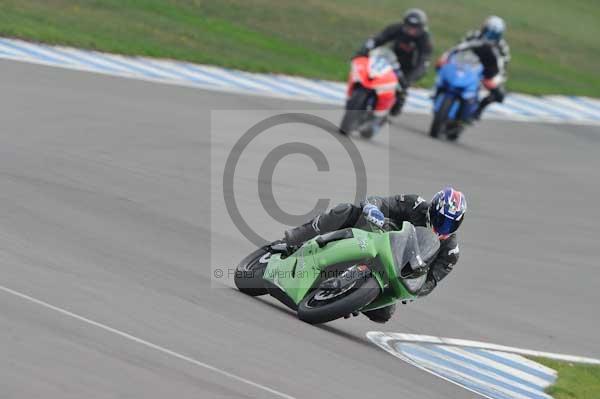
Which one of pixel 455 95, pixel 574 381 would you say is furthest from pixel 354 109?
pixel 574 381

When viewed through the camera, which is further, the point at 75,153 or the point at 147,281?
the point at 75,153

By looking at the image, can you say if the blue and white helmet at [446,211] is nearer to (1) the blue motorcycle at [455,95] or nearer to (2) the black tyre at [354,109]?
(2) the black tyre at [354,109]

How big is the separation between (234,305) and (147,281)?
0.62 m

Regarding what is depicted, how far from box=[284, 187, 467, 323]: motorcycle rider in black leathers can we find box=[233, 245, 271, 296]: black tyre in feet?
0.91

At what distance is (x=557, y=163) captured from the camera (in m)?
20.4

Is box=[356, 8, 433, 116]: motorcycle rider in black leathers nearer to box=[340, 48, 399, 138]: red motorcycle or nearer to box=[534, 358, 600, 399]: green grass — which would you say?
box=[340, 48, 399, 138]: red motorcycle

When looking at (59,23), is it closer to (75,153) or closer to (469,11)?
(75,153)

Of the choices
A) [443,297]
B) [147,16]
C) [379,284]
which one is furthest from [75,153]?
[147,16]

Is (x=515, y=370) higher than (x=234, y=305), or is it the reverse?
(x=234, y=305)

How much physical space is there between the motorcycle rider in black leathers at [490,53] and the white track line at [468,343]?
33.6 ft

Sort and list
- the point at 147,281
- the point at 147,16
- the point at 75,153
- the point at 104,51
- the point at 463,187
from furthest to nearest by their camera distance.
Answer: the point at 147,16 → the point at 104,51 → the point at 463,187 → the point at 75,153 → the point at 147,281

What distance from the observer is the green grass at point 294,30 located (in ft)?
70.6

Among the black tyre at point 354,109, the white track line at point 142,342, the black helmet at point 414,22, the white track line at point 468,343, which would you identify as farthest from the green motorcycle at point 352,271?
the black helmet at point 414,22

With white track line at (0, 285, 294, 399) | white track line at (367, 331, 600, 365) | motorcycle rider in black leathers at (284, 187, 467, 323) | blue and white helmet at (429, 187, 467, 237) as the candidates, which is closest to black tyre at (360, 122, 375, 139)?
white track line at (367, 331, 600, 365)
